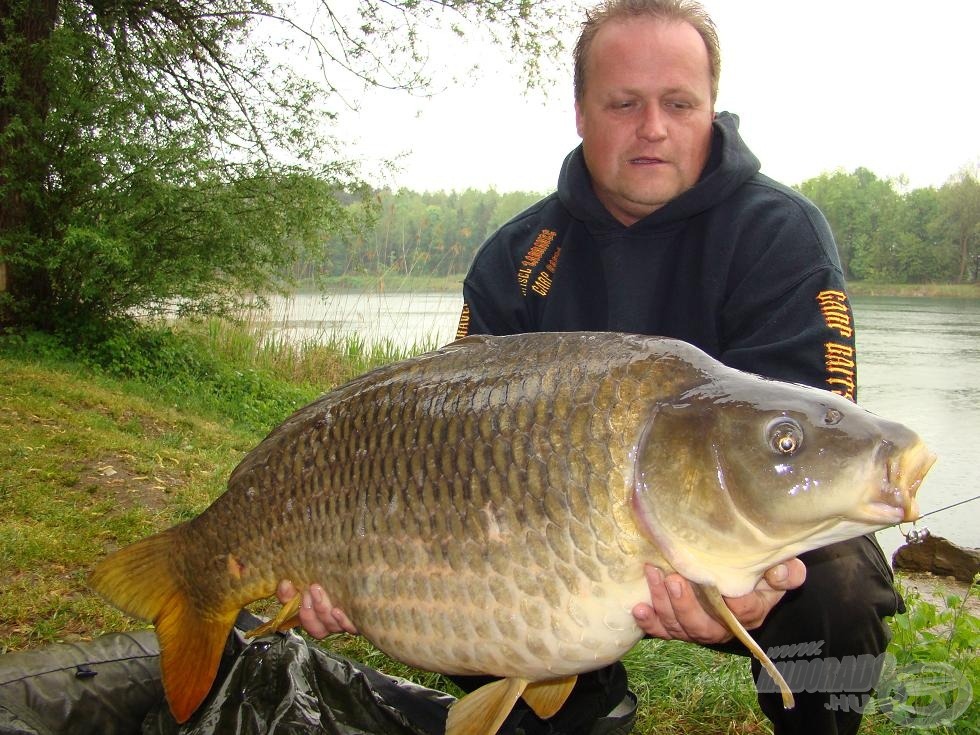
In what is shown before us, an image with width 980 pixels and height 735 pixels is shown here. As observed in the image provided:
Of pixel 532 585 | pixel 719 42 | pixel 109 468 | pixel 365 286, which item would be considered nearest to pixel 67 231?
pixel 109 468

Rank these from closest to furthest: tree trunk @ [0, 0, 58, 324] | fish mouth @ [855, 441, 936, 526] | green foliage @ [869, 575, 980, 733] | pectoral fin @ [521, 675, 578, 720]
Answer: fish mouth @ [855, 441, 936, 526] → pectoral fin @ [521, 675, 578, 720] → green foliage @ [869, 575, 980, 733] → tree trunk @ [0, 0, 58, 324]

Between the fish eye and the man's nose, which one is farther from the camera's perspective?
the man's nose

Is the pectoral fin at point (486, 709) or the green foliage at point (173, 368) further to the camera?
the green foliage at point (173, 368)

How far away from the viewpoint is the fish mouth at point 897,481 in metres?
0.92

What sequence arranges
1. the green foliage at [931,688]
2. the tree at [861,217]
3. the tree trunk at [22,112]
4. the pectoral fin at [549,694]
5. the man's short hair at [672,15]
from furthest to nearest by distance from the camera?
the tree at [861,217]
the tree trunk at [22,112]
the man's short hair at [672,15]
the green foliage at [931,688]
the pectoral fin at [549,694]

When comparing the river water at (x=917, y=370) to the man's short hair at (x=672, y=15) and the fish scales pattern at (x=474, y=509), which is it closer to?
the man's short hair at (x=672, y=15)

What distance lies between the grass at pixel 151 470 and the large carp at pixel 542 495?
28.3 inches

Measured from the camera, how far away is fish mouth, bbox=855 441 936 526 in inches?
36.0

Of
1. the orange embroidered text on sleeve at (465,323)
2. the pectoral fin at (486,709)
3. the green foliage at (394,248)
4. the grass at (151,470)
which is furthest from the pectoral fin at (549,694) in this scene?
the green foliage at (394,248)

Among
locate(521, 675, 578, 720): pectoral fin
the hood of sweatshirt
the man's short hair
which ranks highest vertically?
the man's short hair

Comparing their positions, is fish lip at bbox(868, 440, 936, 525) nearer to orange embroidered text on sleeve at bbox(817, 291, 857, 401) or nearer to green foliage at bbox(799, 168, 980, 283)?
orange embroidered text on sleeve at bbox(817, 291, 857, 401)

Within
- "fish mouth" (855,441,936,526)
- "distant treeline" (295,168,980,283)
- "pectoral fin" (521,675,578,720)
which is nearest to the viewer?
"fish mouth" (855,441,936,526)

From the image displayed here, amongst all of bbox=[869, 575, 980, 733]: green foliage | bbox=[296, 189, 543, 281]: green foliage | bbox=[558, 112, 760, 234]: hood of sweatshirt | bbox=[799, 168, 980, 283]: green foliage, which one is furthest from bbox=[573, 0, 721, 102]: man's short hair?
bbox=[799, 168, 980, 283]: green foliage

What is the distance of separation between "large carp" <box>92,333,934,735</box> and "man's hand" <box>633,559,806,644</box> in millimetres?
21
